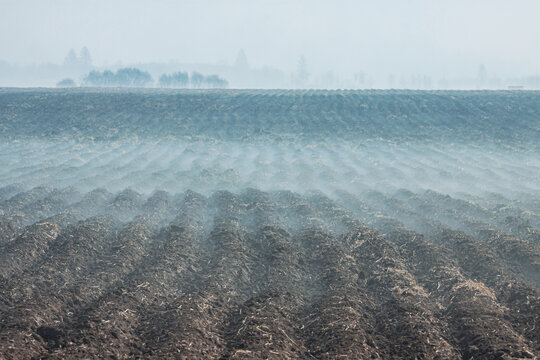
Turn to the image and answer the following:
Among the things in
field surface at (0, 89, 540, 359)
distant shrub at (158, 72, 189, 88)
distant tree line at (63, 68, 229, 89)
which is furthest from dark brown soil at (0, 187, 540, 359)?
distant shrub at (158, 72, 189, 88)

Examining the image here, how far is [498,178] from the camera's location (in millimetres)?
23484

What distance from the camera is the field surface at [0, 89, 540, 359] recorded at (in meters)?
7.30

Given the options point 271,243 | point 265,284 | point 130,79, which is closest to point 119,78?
point 130,79

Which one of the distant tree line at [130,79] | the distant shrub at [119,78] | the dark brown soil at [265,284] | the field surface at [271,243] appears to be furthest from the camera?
the distant tree line at [130,79]

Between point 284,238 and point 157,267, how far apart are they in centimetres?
385

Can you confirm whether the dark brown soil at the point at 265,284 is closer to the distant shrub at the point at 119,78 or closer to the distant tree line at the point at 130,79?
the distant shrub at the point at 119,78

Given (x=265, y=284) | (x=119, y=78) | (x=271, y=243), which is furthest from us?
(x=119, y=78)

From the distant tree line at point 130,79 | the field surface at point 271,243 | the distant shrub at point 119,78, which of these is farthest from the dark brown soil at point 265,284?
the distant tree line at point 130,79

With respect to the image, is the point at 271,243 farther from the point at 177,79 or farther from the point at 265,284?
the point at 177,79

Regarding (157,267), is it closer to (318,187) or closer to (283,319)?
(283,319)

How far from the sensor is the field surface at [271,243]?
24.0 feet

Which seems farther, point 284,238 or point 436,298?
point 284,238

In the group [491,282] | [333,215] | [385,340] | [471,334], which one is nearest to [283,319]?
[385,340]

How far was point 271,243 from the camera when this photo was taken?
490 inches
